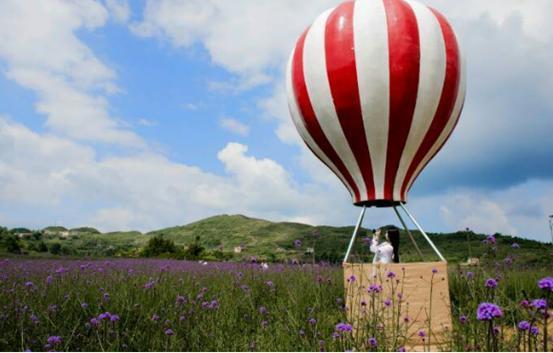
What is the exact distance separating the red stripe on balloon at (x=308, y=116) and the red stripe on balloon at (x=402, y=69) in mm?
612

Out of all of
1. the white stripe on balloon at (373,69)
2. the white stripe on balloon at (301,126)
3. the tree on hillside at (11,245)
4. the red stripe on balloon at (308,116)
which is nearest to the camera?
the white stripe on balloon at (373,69)

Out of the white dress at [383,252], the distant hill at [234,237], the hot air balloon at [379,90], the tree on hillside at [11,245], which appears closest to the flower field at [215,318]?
the white dress at [383,252]

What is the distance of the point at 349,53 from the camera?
4.54m

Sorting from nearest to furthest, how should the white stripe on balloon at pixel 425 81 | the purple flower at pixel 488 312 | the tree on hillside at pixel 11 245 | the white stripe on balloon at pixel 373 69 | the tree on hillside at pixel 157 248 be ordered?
1. the purple flower at pixel 488 312
2. the white stripe on balloon at pixel 373 69
3. the white stripe on balloon at pixel 425 81
4. the tree on hillside at pixel 157 248
5. the tree on hillside at pixel 11 245

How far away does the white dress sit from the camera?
498 centimetres

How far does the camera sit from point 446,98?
188 inches

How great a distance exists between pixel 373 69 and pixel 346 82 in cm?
29

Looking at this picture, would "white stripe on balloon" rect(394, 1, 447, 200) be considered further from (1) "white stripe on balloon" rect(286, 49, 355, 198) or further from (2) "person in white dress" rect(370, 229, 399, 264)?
(1) "white stripe on balloon" rect(286, 49, 355, 198)

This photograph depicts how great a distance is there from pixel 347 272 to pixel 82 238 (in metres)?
47.6

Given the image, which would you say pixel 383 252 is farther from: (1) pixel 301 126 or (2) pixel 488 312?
(2) pixel 488 312

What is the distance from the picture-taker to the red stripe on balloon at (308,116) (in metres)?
4.93

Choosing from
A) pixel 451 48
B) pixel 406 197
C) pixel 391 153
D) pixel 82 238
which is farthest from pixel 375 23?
pixel 82 238

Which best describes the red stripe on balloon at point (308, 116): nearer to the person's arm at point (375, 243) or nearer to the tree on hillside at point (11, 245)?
the person's arm at point (375, 243)

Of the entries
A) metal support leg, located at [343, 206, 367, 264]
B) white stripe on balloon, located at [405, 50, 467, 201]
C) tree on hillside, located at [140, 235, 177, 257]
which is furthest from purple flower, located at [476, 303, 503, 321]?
tree on hillside, located at [140, 235, 177, 257]
